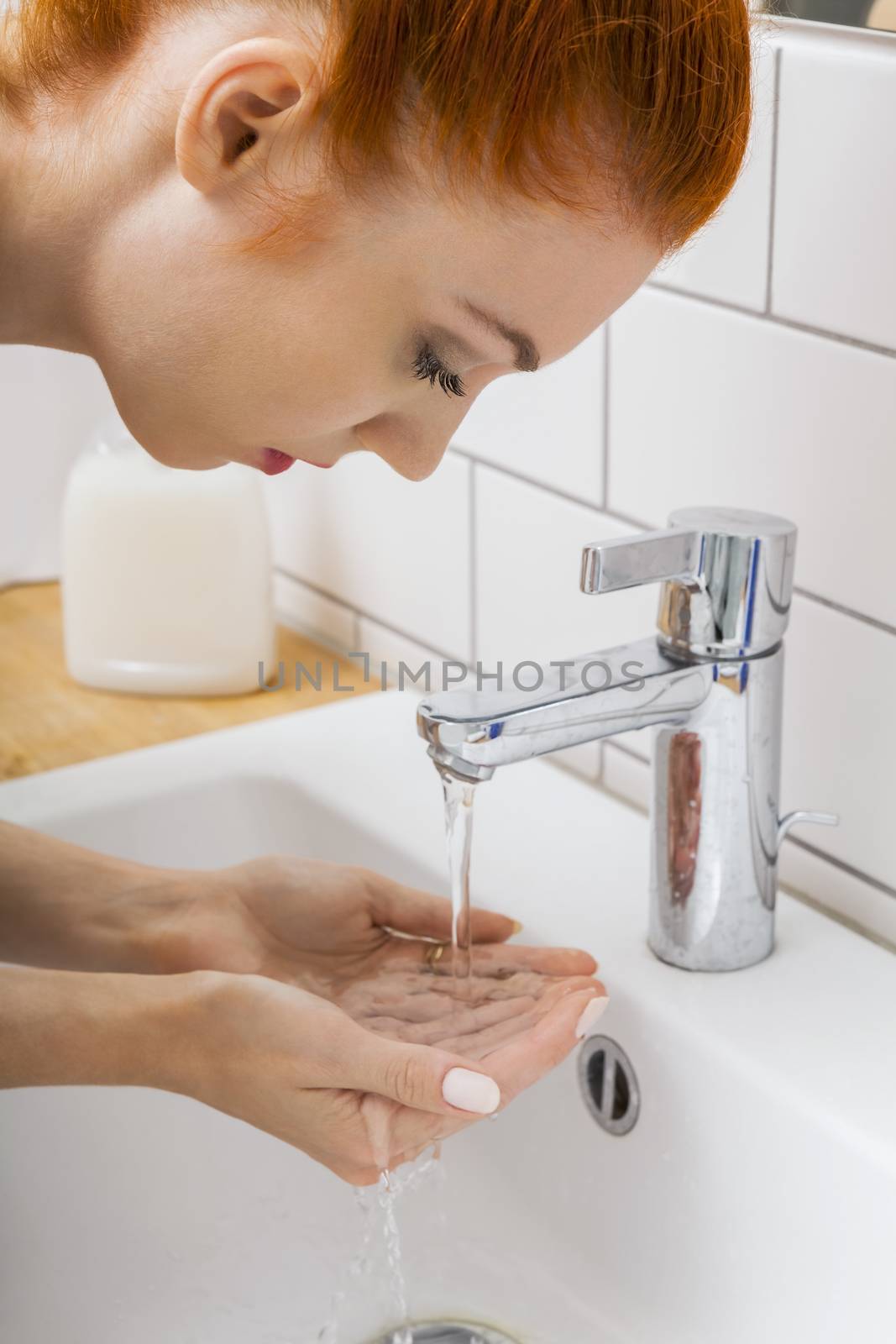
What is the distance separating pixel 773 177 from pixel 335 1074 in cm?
44

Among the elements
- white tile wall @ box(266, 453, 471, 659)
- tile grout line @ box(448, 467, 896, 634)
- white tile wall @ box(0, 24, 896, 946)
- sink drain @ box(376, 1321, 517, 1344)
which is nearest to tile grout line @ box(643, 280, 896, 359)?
white tile wall @ box(0, 24, 896, 946)

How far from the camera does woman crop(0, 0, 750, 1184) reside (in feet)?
1.66

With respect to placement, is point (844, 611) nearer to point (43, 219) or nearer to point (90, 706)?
point (43, 219)

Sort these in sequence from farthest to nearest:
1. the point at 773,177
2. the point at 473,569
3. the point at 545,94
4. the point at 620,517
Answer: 1. the point at 473,569
2. the point at 620,517
3. the point at 773,177
4. the point at 545,94

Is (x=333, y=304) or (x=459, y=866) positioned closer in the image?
(x=333, y=304)

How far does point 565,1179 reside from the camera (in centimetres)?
75

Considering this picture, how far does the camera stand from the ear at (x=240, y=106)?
0.51 m

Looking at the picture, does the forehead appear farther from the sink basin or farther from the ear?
the sink basin

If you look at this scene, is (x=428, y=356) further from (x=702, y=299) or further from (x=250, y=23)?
(x=702, y=299)

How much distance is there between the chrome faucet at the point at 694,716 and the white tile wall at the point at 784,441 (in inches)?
2.2

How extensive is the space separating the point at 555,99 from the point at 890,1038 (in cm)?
41

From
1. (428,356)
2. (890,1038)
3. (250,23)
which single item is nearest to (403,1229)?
(890,1038)

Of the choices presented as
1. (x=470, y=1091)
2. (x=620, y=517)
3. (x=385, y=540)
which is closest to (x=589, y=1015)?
(x=470, y=1091)

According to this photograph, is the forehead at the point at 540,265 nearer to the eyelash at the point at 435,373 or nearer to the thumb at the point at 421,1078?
the eyelash at the point at 435,373
